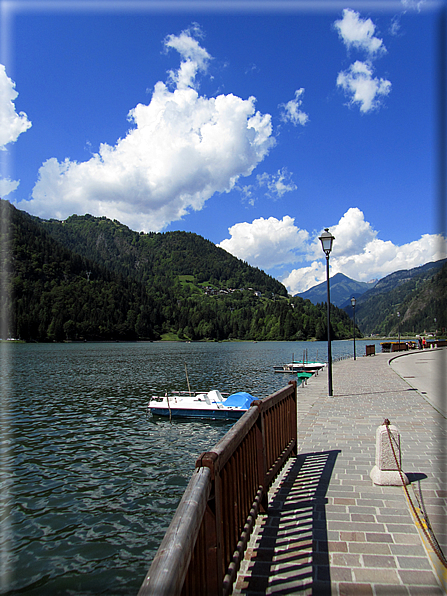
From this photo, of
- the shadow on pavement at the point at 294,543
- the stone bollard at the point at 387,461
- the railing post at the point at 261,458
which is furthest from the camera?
the stone bollard at the point at 387,461

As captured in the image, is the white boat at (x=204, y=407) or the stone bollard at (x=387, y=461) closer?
the stone bollard at (x=387, y=461)

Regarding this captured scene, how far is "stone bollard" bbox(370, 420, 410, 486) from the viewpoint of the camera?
6121 millimetres

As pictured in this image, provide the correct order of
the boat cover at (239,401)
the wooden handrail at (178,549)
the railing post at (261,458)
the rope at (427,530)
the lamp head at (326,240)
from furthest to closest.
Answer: the boat cover at (239,401) < the lamp head at (326,240) < the railing post at (261,458) < the rope at (427,530) < the wooden handrail at (178,549)

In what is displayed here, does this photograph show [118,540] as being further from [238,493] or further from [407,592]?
[407,592]

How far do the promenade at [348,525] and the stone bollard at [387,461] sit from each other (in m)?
0.13

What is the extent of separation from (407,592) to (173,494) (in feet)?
25.3

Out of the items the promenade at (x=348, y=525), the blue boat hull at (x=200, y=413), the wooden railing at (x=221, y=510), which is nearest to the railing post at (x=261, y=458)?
the wooden railing at (x=221, y=510)

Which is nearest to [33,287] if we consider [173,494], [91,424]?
[91,424]

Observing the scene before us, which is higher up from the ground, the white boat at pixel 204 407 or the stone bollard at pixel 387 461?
the stone bollard at pixel 387 461

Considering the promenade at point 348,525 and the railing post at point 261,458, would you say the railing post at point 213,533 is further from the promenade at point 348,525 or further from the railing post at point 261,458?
Result: the railing post at point 261,458

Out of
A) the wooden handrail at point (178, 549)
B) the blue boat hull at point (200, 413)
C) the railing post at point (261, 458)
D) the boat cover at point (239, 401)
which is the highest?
the wooden handrail at point (178, 549)

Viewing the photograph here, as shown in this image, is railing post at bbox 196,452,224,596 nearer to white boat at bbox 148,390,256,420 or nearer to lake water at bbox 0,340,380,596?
lake water at bbox 0,340,380,596

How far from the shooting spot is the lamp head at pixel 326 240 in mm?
16828

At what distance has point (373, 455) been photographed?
7.72 metres
